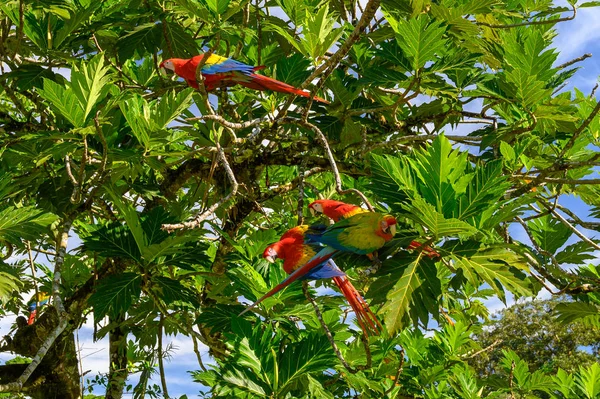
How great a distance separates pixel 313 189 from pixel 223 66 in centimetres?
70

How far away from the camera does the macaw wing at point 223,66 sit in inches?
83.4

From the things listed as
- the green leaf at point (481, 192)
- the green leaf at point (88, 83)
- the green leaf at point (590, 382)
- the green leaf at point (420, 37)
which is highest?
the green leaf at point (88, 83)

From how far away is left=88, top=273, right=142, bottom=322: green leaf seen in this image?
6.25 ft

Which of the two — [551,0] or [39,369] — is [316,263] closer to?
[551,0]

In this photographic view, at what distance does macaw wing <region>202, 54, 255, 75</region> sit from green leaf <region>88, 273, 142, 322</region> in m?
0.78

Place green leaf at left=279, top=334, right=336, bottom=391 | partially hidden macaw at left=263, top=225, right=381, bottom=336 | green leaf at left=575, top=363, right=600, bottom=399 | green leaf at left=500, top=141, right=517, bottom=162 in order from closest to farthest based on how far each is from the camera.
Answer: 1. partially hidden macaw at left=263, top=225, right=381, bottom=336
2. green leaf at left=279, top=334, right=336, bottom=391
3. green leaf at left=500, top=141, right=517, bottom=162
4. green leaf at left=575, top=363, right=600, bottom=399

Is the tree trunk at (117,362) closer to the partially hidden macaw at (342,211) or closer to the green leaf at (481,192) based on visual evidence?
the partially hidden macaw at (342,211)

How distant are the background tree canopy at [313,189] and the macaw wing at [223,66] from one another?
0.12m

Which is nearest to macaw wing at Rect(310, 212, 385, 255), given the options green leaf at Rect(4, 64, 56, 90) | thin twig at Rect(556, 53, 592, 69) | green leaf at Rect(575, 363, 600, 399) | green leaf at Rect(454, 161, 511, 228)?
green leaf at Rect(454, 161, 511, 228)

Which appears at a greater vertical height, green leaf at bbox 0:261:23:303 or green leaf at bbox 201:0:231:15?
green leaf at bbox 201:0:231:15

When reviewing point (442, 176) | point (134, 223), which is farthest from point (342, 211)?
point (134, 223)

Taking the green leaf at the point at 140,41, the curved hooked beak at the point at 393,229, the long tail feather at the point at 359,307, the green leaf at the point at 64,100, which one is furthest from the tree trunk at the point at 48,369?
the curved hooked beak at the point at 393,229

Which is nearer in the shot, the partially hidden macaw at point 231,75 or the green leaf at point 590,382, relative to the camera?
the partially hidden macaw at point 231,75

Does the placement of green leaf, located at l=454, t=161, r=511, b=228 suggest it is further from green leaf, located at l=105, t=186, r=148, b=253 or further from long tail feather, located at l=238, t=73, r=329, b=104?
green leaf, located at l=105, t=186, r=148, b=253
